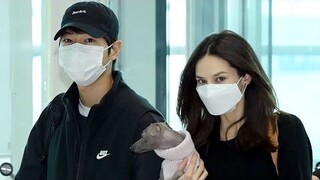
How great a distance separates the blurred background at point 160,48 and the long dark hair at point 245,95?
2.13 feet

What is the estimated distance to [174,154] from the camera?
143 cm

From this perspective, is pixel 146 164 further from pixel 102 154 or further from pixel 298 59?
pixel 298 59

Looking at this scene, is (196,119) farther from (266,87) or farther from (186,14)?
(186,14)

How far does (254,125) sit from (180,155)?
41 cm

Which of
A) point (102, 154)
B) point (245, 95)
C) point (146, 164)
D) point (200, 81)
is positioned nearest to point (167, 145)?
point (146, 164)

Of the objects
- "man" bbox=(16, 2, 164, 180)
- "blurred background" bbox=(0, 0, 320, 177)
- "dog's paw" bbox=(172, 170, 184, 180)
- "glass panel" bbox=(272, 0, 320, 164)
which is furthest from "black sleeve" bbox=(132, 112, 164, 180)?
"glass panel" bbox=(272, 0, 320, 164)

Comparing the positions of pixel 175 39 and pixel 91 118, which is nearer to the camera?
pixel 91 118

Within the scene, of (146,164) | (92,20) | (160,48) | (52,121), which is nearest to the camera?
(146,164)

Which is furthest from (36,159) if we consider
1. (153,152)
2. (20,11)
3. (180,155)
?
(20,11)

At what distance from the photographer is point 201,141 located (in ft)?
5.83

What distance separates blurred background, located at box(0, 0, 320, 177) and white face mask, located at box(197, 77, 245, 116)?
0.75m

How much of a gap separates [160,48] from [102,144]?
A: 1.04 m

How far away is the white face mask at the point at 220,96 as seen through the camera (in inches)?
67.5

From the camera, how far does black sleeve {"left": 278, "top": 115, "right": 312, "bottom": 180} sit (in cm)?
166
